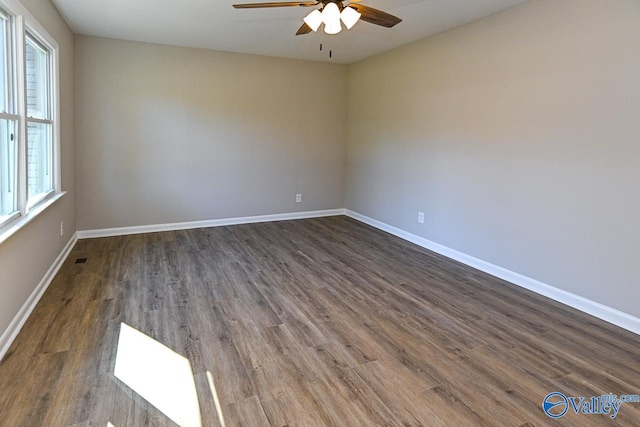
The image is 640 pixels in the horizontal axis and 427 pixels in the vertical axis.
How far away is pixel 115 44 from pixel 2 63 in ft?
8.21

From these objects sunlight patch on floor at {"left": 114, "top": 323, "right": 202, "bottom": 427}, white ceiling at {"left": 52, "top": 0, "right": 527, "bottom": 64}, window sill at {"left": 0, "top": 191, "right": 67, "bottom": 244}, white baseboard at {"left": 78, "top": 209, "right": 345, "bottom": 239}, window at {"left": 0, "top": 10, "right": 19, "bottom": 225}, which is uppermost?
white ceiling at {"left": 52, "top": 0, "right": 527, "bottom": 64}

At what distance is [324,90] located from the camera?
5996 mm

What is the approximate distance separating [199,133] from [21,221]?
114 inches

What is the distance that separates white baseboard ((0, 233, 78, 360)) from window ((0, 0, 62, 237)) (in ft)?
1.94

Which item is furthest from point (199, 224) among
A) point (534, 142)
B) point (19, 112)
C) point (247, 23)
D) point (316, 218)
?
point (534, 142)

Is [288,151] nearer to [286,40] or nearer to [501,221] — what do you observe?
[286,40]

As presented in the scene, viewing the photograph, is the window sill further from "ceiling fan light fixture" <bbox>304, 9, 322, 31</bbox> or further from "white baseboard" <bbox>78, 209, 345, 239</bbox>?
"ceiling fan light fixture" <bbox>304, 9, 322, 31</bbox>

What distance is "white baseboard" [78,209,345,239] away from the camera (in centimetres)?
487

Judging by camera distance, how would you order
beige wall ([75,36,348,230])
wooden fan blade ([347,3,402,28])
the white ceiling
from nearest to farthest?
wooden fan blade ([347,3,402,28]) → the white ceiling → beige wall ([75,36,348,230])

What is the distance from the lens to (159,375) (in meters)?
2.11

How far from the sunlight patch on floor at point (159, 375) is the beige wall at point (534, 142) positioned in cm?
297

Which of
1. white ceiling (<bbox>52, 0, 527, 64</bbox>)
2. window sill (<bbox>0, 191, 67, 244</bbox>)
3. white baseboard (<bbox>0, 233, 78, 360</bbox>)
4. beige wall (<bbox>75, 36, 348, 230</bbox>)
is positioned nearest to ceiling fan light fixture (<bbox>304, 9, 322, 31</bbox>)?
white ceiling (<bbox>52, 0, 527, 64</bbox>)

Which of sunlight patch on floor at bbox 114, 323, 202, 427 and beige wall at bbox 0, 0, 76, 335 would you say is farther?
beige wall at bbox 0, 0, 76, 335

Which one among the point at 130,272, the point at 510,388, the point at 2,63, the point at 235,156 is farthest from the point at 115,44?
the point at 510,388
